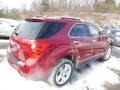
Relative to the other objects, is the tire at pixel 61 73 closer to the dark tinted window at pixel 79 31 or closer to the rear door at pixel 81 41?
the rear door at pixel 81 41

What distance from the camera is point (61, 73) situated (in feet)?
18.2

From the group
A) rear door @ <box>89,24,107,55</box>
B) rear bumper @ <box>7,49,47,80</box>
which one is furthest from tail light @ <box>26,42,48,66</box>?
rear door @ <box>89,24,107,55</box>

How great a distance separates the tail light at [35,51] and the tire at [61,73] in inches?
23.0

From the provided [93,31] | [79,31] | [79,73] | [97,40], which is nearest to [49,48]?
[79,31]

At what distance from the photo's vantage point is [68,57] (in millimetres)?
5719

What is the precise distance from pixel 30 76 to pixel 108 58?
475 centimetres

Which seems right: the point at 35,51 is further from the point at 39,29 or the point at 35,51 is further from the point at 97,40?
the point at 97,40

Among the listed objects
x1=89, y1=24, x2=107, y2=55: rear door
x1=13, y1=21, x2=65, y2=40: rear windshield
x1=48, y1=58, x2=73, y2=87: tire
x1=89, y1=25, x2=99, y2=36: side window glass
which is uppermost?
x1=13, y1=21, x2=65, y2=40: rear windshield

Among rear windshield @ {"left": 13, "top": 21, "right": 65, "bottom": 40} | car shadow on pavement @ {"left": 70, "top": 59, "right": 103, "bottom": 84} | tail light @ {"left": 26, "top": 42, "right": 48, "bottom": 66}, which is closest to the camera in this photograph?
tail light @ {"left": 26, "top": 42, "right": 48, "bottom": 66}

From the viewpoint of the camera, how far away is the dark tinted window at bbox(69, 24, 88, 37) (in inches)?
231

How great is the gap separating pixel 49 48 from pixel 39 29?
1.71 feet

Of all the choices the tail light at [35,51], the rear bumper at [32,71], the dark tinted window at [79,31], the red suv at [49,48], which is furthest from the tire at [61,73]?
the dark tinted window at [79,31]

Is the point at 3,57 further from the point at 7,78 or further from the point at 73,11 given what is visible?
the point at 73,11

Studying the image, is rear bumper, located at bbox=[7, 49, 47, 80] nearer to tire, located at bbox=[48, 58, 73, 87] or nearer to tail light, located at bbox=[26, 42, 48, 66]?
tail light, located at bbox=[26, 42, 48, 66]
